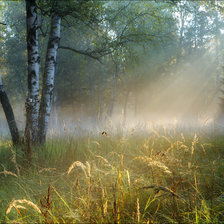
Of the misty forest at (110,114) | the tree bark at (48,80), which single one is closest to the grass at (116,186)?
the misty forest at (110,114)

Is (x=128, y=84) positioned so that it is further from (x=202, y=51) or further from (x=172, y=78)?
(x=202, y=51)

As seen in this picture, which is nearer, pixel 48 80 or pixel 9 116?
pixel 9 116

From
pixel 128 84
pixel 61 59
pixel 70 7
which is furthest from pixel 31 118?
pixel 128 84

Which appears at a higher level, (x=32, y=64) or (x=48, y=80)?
(x=32, y=64)

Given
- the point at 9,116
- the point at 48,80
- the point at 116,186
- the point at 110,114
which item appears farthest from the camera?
the point at 110,114

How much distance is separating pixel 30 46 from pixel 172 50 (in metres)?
19.3

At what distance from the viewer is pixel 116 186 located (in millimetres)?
2502

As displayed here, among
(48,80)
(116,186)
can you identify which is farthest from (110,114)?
(116,186)

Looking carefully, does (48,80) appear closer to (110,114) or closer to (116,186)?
(116,186)

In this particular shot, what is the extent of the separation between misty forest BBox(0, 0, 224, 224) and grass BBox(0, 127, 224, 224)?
0.08 feet

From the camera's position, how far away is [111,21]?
7039 mm

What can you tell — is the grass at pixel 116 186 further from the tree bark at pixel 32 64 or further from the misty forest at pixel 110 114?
the tree bark at pixel 32 64

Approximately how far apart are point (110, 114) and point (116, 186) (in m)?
18.2

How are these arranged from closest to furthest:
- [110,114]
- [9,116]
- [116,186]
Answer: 1. [116,186]
2. [9,116]
3. [110,114]
